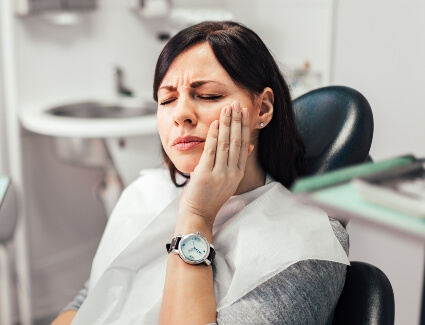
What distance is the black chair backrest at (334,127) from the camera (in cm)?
138

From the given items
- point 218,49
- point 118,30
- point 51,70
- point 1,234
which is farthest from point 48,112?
point 218,49

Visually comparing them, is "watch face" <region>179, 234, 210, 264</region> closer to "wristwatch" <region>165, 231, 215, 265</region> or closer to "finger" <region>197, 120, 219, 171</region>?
"wristwatch" <region>165, 231, 215, 265</region>

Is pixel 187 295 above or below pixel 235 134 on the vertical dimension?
below

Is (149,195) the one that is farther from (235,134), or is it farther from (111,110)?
(111,110)

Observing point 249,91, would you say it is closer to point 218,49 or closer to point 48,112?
point 218,49

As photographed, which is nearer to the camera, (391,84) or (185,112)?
(185,112)

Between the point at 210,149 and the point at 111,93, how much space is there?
1663 mm

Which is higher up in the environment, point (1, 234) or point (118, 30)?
point (118, 30)

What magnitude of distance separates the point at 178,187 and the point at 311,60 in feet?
4.41

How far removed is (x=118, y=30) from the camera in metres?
2.77

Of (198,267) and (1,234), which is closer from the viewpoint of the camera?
(198,267)

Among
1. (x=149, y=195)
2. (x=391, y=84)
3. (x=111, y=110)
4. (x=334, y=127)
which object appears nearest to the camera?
→ (x=334, y=127)

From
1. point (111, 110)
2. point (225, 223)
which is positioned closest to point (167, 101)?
point (225, 223)

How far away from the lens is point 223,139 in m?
1.20
